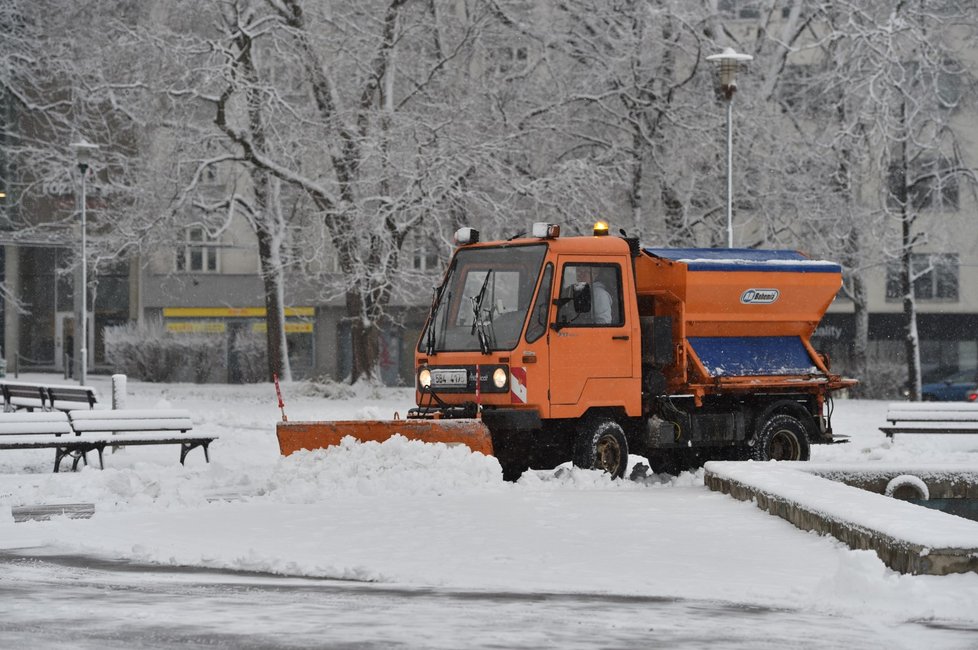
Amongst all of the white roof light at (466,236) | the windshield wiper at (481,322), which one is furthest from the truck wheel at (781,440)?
the white roof light at (466,236)

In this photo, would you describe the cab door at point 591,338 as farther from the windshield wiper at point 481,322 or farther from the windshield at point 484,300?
the windshield wiper at point 481,322

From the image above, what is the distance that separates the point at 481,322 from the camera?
1697 centimetres

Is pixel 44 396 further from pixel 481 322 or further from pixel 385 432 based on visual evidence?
pixel 385 432

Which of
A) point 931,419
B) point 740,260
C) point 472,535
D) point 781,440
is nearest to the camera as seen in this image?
point 472,535

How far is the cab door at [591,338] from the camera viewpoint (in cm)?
1675

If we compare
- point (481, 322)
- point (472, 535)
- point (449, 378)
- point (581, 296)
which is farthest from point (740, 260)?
point (472, 535)

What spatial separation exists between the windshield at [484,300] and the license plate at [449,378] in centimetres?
28

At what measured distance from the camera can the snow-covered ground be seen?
384 inches

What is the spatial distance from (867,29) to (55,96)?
87.5 ft

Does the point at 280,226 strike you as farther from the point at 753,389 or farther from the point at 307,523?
the point at 307,523

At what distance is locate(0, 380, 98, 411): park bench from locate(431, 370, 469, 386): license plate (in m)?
9.23

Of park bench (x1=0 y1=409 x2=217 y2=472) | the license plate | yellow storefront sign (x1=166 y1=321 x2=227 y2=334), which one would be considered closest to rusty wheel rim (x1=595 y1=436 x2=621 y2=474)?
the license plate

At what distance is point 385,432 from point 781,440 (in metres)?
5.56

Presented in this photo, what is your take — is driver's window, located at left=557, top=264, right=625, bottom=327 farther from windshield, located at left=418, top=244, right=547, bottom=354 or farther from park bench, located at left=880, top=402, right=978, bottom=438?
park bench, located at left=880, top=402, right=978, bottom=438
